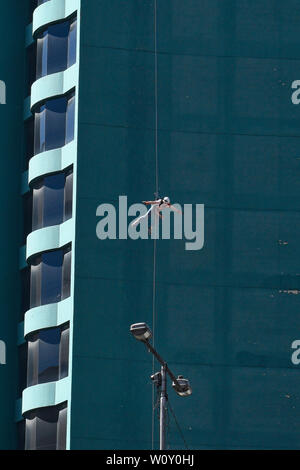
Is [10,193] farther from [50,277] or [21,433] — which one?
[21,433]

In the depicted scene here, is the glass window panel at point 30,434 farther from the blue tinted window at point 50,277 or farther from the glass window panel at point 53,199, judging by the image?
the glass window panel at point 53,199

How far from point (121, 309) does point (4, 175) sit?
1041 cm

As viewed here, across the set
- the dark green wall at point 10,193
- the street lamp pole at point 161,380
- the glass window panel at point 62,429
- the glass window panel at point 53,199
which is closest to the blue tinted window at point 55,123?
the glass window panel at point 53,199

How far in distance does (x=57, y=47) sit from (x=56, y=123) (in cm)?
333

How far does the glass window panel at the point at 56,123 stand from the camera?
73.7m

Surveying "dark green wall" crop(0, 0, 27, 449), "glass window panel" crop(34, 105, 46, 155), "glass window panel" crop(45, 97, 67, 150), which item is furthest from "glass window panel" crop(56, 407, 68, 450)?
"glass window panel" crop(34, 105, 46, 155)

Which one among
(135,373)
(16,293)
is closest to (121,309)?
(135,373)

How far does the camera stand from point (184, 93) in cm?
7194

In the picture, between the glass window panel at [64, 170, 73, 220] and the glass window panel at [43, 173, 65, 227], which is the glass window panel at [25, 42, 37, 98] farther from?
the glass window panel at [64, 170, 73, 220]

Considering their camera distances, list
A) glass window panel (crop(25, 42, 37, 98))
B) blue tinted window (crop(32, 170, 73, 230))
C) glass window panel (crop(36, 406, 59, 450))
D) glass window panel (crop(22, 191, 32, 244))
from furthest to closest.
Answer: glass window panel (crop(25, 42, 37, 98)), glass window panel (crop(22, 191, 32, 244)), blue tinted window (crop(32, 170, 73, 230)), glass window panel (crop(36, 406, 59, 450))

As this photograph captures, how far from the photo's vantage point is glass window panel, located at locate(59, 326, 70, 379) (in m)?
70.2

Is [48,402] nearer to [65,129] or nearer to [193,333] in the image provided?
[193,333]

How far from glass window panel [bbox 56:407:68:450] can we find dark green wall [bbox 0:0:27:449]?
3939mm

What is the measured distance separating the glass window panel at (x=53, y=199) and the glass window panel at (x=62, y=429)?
7843 mm
